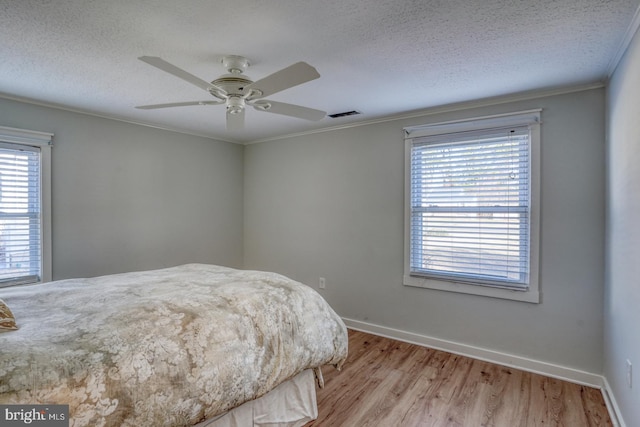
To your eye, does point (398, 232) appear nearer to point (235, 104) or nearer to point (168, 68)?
point (235, 104)

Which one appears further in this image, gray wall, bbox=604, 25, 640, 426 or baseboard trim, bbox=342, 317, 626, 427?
baseboard trim, bbox=342, 317, 626, 427

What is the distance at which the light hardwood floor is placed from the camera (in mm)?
2070

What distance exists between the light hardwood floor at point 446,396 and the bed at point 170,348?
0.32 meters

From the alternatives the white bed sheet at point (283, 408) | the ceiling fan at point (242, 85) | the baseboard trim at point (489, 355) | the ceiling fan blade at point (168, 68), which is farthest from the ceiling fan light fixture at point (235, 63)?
the baseboard trim at point (489, 355)

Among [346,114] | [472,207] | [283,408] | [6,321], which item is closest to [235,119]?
[346,114]

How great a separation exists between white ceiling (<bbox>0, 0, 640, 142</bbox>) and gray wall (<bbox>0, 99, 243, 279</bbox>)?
51cm

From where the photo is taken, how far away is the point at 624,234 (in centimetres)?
190

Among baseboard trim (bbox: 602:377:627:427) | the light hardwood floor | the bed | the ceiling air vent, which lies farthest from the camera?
the ceiling air vent

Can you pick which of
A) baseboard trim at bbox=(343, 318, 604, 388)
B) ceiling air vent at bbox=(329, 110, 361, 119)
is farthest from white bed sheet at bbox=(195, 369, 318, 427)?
ceiling air vent at bbox=(329, 110, 361, 119)

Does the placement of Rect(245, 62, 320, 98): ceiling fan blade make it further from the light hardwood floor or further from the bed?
the light hardwood floor

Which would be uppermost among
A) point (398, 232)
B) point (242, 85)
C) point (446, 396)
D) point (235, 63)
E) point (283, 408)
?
point (235, 63)

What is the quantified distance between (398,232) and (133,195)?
288 cm

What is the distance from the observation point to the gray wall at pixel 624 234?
168cm

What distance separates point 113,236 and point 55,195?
0.63 m
